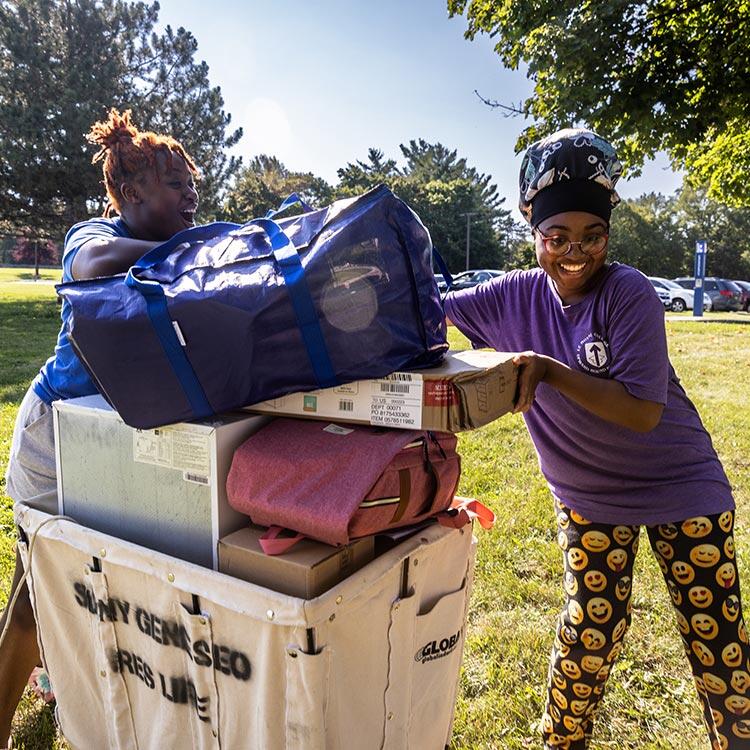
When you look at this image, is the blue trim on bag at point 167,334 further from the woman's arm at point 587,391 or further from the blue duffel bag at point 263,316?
the woman's arm at point 587,391

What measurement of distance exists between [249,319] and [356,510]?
0.46 metres

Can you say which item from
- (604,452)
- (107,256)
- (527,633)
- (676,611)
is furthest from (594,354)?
(527,633)

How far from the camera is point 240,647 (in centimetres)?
139

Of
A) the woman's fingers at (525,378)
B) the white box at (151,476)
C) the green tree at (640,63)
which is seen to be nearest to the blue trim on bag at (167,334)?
the white box at (151,476)

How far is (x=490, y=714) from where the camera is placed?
2328 mm

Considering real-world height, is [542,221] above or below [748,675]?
above

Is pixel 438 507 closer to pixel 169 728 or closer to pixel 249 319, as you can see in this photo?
pixel 249 319

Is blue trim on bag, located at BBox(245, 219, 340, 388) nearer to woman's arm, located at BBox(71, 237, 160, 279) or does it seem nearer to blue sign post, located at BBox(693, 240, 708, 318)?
woman's arm, located at BBox(71, 237, 160, 279)

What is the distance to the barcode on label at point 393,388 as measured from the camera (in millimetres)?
1365

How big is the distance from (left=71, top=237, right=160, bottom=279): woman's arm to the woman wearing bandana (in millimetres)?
1041

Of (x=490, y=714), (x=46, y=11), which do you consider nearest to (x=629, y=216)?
(x=46, y=11)

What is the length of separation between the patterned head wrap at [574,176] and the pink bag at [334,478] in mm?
706

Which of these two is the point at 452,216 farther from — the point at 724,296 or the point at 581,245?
the point at 581,245

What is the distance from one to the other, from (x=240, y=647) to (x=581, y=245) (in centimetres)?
128
